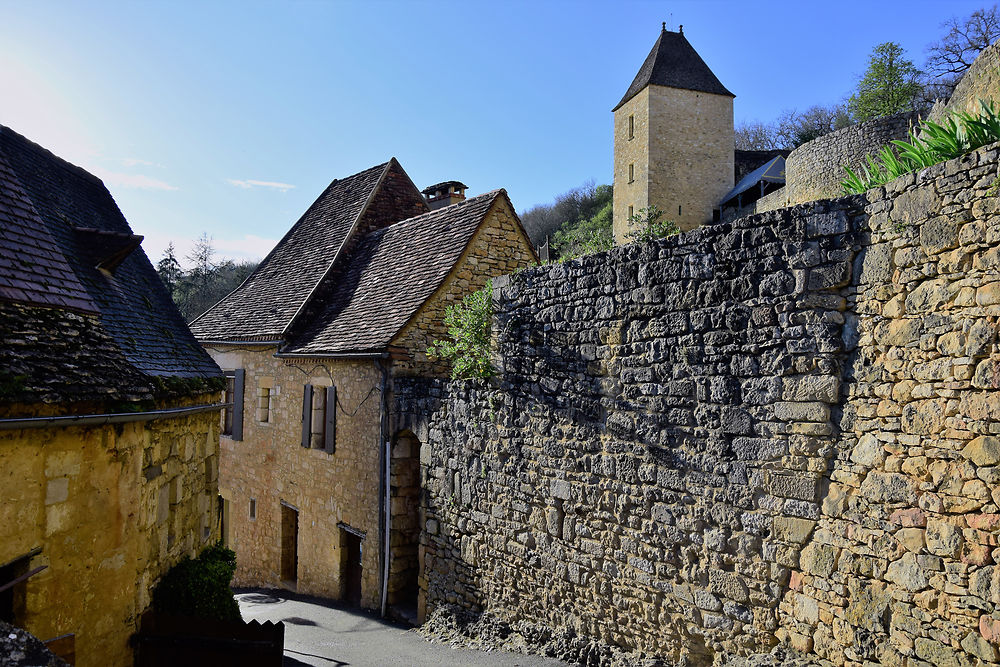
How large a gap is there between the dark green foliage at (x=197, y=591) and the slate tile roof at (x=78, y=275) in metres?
2.03

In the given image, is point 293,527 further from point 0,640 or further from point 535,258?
point 0,640

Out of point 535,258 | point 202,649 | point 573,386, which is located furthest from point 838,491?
point 535,258

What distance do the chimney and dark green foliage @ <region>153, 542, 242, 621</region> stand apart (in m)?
11.4

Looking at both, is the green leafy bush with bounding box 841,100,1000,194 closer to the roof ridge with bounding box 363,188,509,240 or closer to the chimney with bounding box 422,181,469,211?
the roof ridge with bounding box 363,188,509,240

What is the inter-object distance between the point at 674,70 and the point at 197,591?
3743 cm

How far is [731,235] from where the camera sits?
226 inches

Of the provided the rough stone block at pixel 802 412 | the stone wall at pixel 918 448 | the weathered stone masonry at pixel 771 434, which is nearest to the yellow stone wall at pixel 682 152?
the weathered stone masonry at pixel 771 434

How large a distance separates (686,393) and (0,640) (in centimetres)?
513

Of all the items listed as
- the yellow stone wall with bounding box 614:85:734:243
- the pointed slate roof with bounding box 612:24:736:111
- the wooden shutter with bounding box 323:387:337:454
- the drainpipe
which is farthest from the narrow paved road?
the pointed slate roof with bounding box 612:24:736:111

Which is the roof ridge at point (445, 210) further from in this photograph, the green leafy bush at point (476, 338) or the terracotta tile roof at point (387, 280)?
the green leafy bush at point (476, 338)

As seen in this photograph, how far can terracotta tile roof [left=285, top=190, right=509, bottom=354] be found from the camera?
11867mm

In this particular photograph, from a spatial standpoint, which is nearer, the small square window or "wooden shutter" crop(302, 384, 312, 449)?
"wooden shutter" crop(302, 384, 312, 449)

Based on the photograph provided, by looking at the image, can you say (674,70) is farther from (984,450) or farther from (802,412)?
(984,450)

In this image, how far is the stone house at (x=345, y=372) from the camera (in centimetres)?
1107
